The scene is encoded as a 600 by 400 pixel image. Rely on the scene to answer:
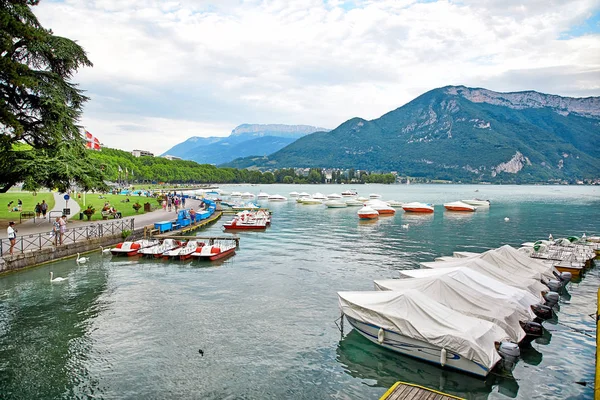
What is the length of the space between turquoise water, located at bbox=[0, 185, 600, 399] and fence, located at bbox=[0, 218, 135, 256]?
2.10 metres

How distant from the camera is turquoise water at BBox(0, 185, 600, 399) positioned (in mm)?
12125

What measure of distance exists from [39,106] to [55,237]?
14035mm

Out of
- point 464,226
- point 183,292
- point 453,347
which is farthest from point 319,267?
point 464,226

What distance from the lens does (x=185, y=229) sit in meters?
43.8

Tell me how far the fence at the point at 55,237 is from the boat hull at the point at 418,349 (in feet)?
73.0

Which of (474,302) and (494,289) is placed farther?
(494,289)

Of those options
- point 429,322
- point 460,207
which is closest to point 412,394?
point 429,322

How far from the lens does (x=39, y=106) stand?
3412 cm

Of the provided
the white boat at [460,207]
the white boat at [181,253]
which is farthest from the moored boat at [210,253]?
the white boat at [460,207]

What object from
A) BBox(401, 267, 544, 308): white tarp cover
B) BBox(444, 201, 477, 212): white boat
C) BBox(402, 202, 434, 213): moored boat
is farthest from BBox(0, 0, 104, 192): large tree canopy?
BBox(444, 201, 477, 212): white boat

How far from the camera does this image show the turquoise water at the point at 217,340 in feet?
39.8

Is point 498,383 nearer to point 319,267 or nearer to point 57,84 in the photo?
point 319,267

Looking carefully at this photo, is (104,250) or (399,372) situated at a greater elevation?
(104,250)

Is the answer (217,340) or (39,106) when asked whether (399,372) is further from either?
(39,106)
